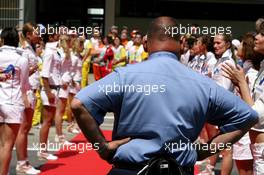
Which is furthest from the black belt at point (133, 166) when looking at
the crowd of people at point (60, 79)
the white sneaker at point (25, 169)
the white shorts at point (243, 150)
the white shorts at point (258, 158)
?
the white sneaker at point (25, 169)

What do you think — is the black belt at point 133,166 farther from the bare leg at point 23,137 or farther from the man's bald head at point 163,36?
the bare leg at point 23,137

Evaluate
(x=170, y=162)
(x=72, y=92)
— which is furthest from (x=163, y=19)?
(x=72, y=92)

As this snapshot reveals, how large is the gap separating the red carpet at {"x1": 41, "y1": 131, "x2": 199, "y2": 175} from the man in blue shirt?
15.8 feet

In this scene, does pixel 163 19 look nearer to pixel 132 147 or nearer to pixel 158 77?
pixel 158 77

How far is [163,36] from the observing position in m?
3.39

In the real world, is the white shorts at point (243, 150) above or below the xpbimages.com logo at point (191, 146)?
below

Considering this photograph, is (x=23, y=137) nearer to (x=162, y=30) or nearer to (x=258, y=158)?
(x=258, y=158)

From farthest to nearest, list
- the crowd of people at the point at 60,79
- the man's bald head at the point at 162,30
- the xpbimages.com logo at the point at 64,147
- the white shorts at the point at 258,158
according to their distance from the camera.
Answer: the xpbimages.com logo at the point at 64,147, the crowd of people at the point at 60,79, the white shorts at the point at 258,158, the man's bald head at the point at 162,30

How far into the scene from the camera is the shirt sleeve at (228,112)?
340cm

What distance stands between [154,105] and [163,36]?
399mm

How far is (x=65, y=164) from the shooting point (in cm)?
861

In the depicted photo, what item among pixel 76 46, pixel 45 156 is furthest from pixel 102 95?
pixel 76 46

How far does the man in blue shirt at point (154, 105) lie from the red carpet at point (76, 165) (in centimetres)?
482

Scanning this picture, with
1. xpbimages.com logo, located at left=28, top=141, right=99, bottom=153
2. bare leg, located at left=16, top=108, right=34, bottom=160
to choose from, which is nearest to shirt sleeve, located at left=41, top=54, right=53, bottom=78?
bare leg, located at left=16, top=108, right=34, bottom=160
